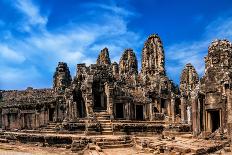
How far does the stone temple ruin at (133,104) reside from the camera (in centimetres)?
2867

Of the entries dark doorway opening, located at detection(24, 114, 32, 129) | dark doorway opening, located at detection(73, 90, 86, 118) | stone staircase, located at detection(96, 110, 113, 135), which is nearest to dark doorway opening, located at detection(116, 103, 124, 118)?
stone staircase, located at detection(96, 110, 113, 135)

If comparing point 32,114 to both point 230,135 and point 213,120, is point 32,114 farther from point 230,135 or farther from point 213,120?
point 230,135

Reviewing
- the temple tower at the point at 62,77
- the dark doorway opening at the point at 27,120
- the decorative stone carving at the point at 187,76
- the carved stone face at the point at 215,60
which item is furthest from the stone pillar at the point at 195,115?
the temple tower at the point at 62,77

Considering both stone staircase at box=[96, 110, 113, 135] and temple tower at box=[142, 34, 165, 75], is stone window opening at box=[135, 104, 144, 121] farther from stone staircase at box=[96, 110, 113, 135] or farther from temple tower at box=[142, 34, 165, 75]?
temple tower at box=[142, 34, 165, 75]

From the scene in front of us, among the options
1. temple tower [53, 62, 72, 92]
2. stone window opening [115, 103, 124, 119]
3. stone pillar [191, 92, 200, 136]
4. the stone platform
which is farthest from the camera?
temple tower [53, 62, 72, 92]

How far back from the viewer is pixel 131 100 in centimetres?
4284

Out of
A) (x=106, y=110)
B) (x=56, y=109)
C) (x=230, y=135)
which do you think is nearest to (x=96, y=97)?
(x=106, y=110)

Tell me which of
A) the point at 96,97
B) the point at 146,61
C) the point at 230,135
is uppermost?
→ the point at 146,61

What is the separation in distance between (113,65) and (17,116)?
3270 cm

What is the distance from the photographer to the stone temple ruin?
28666 mm

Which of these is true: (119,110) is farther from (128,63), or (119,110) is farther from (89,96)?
(128,63)

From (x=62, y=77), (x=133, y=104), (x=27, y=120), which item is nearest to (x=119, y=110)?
(x=133, y=104)

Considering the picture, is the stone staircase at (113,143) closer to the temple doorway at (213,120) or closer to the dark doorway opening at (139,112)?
the temple doorway at (213,120)

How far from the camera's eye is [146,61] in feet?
219
